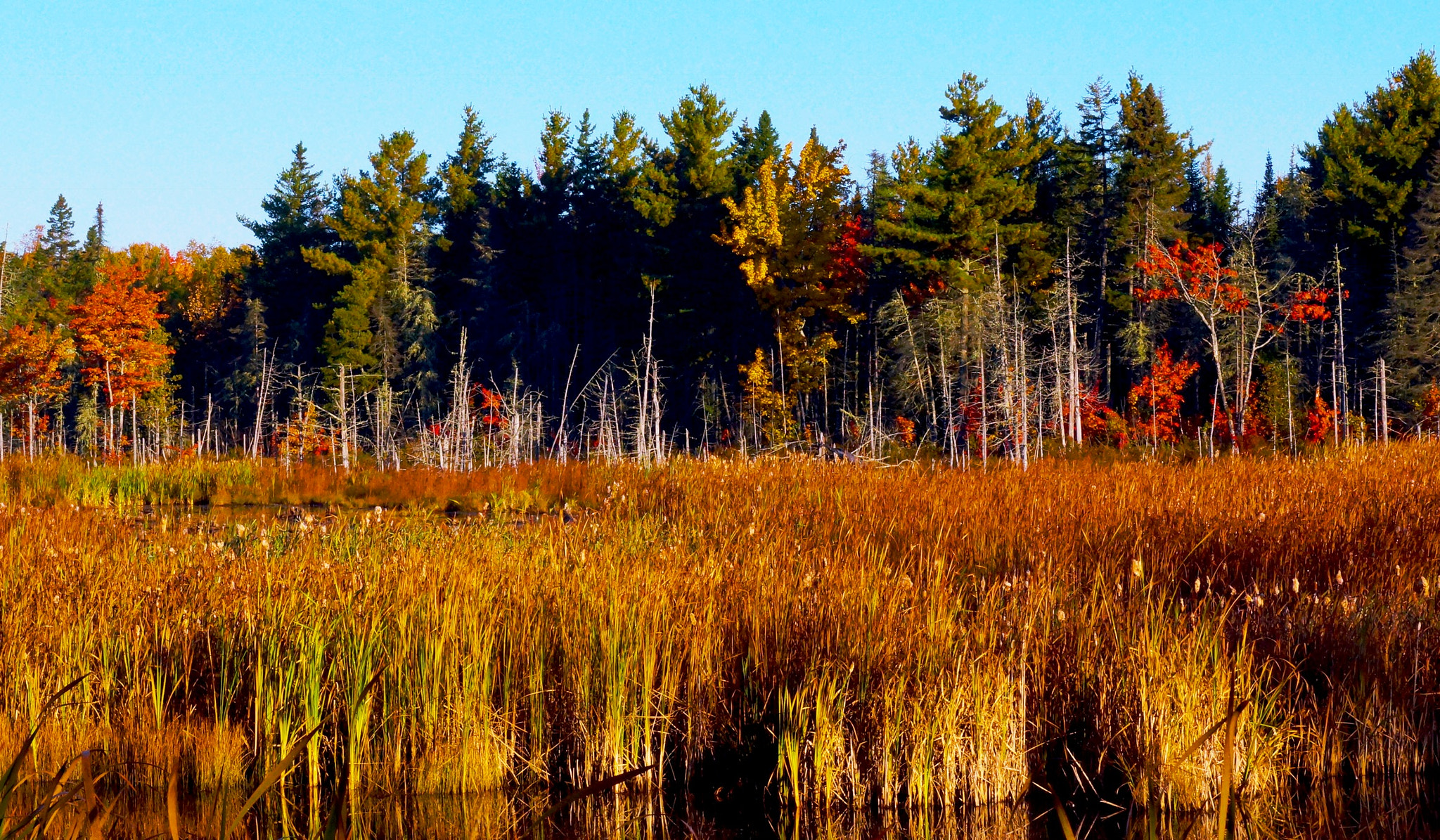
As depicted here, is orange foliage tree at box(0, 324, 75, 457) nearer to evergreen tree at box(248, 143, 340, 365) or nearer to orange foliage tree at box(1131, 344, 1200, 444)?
evergreen tree at box(248, 143, 340, 365)

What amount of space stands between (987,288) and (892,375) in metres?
4.22

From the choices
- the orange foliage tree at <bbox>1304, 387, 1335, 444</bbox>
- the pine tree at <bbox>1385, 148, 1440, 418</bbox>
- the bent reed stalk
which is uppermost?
the pine tree at <bbox>1385, 148, 1440, 418</bbox>

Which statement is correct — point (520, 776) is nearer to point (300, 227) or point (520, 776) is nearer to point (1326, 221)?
point (1326, 221)

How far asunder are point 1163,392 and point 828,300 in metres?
10.7

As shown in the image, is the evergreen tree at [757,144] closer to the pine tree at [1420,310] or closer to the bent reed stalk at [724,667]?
the pine tree at [1420,310]

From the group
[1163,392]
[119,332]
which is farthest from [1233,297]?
[119,332]

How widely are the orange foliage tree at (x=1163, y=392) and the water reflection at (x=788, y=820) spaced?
93.2 ft

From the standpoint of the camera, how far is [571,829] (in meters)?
4.28

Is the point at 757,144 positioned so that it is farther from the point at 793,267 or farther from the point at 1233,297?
the point at 1233,297

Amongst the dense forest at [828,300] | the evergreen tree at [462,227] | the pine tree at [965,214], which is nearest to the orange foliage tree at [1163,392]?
the dense forest at [828,300]

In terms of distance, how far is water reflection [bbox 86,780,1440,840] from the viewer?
4.09 metres

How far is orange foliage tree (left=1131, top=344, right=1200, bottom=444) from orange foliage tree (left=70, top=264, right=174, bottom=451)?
3299 centimetres

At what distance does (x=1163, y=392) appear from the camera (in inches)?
1259

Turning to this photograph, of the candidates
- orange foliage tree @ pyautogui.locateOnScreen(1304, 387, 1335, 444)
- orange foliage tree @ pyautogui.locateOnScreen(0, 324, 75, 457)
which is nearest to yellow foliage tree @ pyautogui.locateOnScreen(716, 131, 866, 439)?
orange foliage tree @ pyautogui.locateOnScreen(1304, 387, 1335, 444)
